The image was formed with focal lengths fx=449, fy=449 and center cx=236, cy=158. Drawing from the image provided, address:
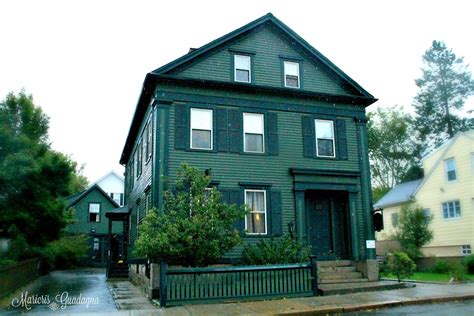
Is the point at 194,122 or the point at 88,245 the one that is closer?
the point at 194,122

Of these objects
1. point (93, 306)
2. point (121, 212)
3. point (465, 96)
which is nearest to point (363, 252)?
point (93, 306)

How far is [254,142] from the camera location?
16688 millimetres

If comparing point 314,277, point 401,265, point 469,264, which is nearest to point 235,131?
point 314,277

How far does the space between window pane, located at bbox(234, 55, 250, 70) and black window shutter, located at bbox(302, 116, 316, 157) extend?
3014mm

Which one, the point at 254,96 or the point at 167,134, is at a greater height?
the point at 254,96

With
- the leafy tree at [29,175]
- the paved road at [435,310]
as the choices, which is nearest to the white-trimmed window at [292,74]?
the paved road at [435,310]

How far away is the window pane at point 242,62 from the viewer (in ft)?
56.4

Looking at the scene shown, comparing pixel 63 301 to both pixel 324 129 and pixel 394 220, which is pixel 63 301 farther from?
pixel 394 220

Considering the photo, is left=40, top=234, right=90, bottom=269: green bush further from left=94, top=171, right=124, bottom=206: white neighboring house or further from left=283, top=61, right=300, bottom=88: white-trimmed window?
left=283, top=61, right=300, bottom=88: white-trimmed window

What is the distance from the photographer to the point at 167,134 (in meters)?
15.4

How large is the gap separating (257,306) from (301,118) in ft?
27.1

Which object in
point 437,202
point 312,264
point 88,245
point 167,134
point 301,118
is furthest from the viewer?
point 88,245

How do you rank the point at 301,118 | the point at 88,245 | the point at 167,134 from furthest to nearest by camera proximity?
the point at 88,245 → the point at 301,118 → the point at 167,134

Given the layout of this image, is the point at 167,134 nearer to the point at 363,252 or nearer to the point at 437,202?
the point at 363,252
